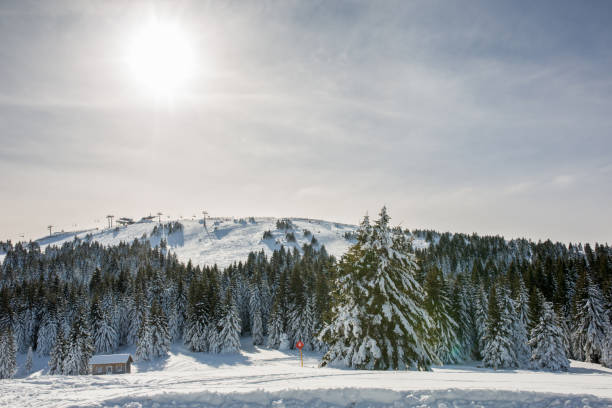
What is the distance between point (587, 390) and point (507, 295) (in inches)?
1815

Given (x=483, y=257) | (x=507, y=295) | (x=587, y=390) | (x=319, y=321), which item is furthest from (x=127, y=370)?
(x=483, y=257)

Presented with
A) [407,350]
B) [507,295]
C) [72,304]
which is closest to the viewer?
[407,350]

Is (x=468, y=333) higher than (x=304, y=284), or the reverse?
(x=304, y=284)

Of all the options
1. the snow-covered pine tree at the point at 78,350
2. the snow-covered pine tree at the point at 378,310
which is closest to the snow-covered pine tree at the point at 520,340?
the snow-covered pine tree at the point at 378,310

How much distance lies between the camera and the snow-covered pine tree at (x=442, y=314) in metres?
43.5

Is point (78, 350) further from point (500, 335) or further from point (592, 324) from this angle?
point (592, 324)

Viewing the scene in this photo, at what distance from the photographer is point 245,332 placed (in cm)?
8819

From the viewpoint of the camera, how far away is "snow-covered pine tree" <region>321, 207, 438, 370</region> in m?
18.1

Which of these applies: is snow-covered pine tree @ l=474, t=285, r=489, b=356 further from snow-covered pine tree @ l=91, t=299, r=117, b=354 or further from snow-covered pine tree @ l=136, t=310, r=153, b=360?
snow-covered pine tree @ l=91, t=299, r=117, b=354

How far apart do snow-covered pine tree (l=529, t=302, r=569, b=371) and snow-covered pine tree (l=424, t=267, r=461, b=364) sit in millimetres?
9689

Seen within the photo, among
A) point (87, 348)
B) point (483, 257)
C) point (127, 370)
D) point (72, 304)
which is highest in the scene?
point (483, 257)

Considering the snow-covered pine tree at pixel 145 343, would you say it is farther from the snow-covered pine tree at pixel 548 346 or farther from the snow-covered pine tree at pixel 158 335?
the snow-covered pine tree at pixel 548 346

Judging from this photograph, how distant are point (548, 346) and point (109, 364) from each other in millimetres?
61751

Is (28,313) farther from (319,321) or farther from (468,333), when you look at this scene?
(468,333)
